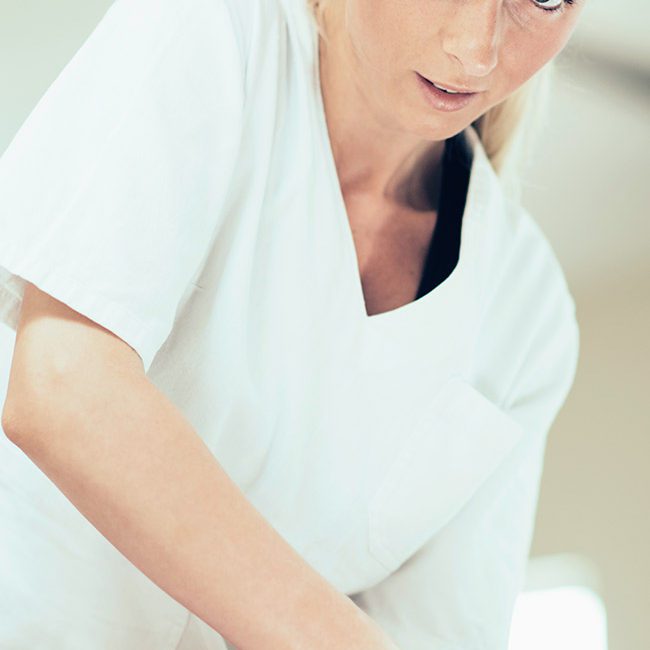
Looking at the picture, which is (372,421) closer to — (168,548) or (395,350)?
(395,350)

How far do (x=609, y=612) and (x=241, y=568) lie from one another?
125 inches

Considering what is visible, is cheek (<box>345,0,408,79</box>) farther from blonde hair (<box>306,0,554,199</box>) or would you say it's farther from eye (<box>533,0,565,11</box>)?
blonde hair (<box>306,0,554,199</box>)

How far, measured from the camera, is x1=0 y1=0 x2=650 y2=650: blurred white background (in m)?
3.01

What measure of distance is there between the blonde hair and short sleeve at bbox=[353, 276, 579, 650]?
18 centimetres

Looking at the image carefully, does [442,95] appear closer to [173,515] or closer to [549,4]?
[549,4]

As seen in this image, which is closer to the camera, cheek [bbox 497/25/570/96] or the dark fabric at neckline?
cheek [bbox 497/25/570/96]

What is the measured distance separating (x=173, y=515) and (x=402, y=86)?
0.45 metres

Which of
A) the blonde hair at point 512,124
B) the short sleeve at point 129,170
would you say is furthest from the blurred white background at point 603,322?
the short sleeve at point 129,170

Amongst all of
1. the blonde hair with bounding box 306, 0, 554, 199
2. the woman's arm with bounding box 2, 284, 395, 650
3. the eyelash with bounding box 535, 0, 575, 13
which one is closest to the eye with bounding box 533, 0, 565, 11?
the eyelash with bounding box 535, 0, 575, 13

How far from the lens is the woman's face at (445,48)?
961 mm

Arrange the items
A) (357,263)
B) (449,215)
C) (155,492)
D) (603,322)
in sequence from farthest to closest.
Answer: (603,322) → (449,215) → (357,263) → (155,492)

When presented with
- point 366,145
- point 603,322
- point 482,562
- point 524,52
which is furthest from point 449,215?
point 603,322

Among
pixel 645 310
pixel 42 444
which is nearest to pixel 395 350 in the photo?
pixel 42 444

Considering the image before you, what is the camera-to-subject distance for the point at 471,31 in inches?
37.9
